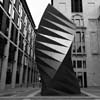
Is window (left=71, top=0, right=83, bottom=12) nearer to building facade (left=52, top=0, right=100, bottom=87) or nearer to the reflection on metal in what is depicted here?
building facade (left=52, top=0, right=100, bottom=87)

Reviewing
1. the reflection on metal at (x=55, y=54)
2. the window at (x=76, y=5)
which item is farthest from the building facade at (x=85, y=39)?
the reflection on metal at (x=55, y=54)

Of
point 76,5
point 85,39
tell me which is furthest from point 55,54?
point 76,5

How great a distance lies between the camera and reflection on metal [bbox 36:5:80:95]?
14484 millimetres

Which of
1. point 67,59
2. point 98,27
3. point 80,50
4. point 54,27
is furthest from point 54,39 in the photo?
point 98,27

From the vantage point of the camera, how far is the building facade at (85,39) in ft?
127

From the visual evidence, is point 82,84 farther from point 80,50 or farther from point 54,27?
point 54,27

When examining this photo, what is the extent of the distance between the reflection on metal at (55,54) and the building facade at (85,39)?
80.1ft

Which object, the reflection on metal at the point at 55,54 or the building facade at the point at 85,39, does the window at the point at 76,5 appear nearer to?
the building facade at the point at 85,39

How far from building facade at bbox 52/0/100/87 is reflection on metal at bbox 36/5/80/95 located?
24.4 m

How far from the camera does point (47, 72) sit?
1476cm

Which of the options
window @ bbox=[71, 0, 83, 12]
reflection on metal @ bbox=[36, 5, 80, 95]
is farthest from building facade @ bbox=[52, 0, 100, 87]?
reflection on metal @ bbox=[36, 5, 80, 95]

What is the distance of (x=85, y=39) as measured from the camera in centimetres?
4081

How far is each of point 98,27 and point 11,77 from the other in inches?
1101

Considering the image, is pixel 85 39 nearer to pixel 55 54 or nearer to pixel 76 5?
pixel 76 5
